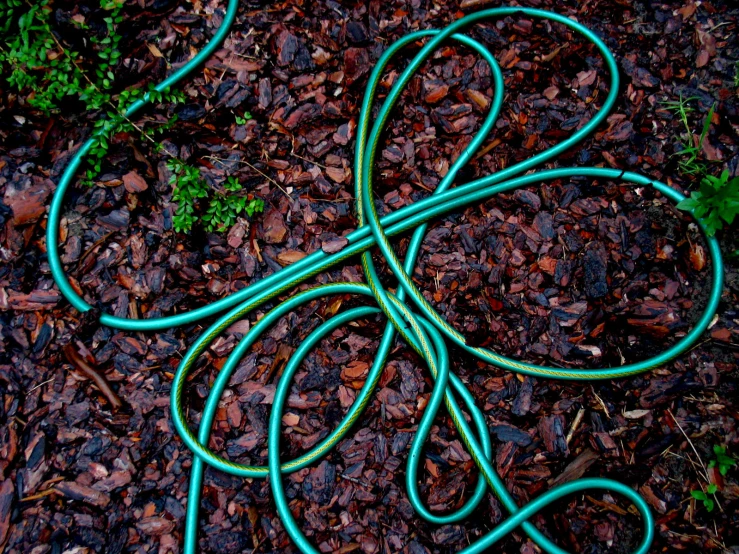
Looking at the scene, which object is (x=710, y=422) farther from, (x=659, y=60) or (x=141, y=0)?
(x=141, y=0)

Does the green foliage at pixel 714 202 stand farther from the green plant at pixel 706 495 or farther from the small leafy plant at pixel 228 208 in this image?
the small leafy plant at pixel 228 208

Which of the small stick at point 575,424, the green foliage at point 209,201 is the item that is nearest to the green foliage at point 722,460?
the small stick at point 575,424

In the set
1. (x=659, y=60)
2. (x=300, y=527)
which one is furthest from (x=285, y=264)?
(x=659, y=60)

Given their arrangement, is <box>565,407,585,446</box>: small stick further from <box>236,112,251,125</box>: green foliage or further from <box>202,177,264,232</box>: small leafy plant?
<box>236,112,251,125</box>: green foliage

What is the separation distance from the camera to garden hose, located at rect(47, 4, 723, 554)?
6.57 feet

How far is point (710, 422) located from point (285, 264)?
1908 millimetres

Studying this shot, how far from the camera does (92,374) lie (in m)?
2.17

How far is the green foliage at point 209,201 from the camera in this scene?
7.34 ft

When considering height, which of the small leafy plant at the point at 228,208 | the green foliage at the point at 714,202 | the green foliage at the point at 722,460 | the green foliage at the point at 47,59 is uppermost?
the green foliage at the point at 47,59

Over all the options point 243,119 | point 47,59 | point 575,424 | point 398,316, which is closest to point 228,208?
point 243,119

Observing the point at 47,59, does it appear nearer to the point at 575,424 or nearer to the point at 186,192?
the point at 186,192

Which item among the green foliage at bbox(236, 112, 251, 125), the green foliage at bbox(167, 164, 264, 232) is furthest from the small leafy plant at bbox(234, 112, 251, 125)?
the green foliage at bbox(167, 164, 264, 232)

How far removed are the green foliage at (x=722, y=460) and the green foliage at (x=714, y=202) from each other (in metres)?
0.89

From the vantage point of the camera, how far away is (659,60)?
253 centimetres
